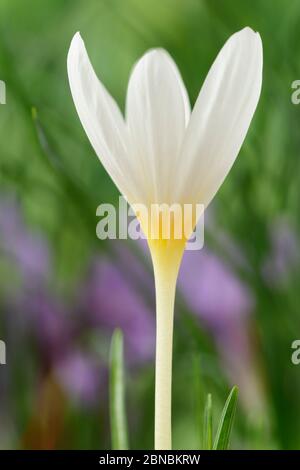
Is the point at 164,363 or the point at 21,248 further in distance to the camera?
the point at 21,248

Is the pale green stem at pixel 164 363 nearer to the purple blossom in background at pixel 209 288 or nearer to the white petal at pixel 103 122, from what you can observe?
the white petal at pixel 103 122

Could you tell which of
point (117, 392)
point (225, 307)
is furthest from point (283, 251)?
point (117, 392)

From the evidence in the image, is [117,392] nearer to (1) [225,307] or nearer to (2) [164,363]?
(2) [164,363]

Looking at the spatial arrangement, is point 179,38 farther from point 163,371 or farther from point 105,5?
point 163,371

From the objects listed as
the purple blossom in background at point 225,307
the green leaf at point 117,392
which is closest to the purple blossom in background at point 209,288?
the purple blossom in background at point 225,307

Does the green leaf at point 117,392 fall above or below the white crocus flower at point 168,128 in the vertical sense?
below
